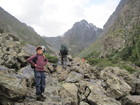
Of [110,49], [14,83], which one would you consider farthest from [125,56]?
[14,83]

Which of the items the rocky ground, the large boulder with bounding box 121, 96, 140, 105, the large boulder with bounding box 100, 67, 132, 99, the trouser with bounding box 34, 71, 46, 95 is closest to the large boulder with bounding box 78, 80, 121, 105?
the rocky ground

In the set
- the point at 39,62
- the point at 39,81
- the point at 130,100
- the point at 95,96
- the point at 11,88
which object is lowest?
the point at 130,100

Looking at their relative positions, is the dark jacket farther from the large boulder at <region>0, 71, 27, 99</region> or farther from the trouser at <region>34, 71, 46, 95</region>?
the large boulder at <region>0, 71, 27, 99</region>

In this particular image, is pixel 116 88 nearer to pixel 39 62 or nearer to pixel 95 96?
pixel 95 96

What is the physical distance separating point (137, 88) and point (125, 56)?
97.6 m

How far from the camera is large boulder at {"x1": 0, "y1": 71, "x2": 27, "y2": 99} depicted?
11.6 meters

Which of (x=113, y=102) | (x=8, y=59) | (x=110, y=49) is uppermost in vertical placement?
(x=110, y=49)

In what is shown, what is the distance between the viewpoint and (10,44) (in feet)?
100

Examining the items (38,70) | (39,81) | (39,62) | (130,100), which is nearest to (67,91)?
(39,81)

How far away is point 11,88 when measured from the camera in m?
11.7

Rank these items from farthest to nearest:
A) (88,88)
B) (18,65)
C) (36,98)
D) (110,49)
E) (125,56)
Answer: (110,49) → (125,56) → (18,65) → (88,88) → (36,98)

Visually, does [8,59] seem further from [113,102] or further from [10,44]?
[113,102]

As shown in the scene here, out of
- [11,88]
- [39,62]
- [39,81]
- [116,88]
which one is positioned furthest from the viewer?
[116,88]

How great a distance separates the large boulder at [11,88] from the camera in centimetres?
1158
